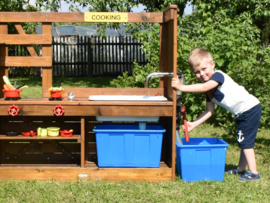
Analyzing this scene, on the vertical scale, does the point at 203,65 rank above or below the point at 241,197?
above

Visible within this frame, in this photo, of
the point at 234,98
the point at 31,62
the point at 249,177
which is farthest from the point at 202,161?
the point at 31,62

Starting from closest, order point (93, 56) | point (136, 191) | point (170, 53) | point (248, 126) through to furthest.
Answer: point (136, 191) → point (248, 126) → point (170, 53) → point (93, 56)

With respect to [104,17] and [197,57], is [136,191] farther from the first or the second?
[104,17]

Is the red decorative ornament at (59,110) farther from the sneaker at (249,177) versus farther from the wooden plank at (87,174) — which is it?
the sneaker at (249,177)

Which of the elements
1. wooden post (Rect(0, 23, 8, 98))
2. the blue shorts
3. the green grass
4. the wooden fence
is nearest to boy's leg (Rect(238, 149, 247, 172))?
the green grass

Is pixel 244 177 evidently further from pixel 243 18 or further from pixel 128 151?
pixel 243 18

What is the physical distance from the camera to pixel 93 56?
1541cm

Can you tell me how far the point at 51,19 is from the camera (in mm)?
3709

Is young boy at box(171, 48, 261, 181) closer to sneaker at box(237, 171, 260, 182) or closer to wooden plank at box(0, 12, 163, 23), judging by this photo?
sneaker at box(237, 171, 260, 182)

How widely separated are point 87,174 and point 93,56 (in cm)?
1231

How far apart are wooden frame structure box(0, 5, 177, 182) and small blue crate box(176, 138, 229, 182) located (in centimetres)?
11

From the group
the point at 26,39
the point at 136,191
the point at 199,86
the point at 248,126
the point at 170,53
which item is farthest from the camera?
the point at 26,39

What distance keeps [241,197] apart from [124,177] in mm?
1055

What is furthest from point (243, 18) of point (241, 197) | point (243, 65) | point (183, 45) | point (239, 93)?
point (241, 197)
